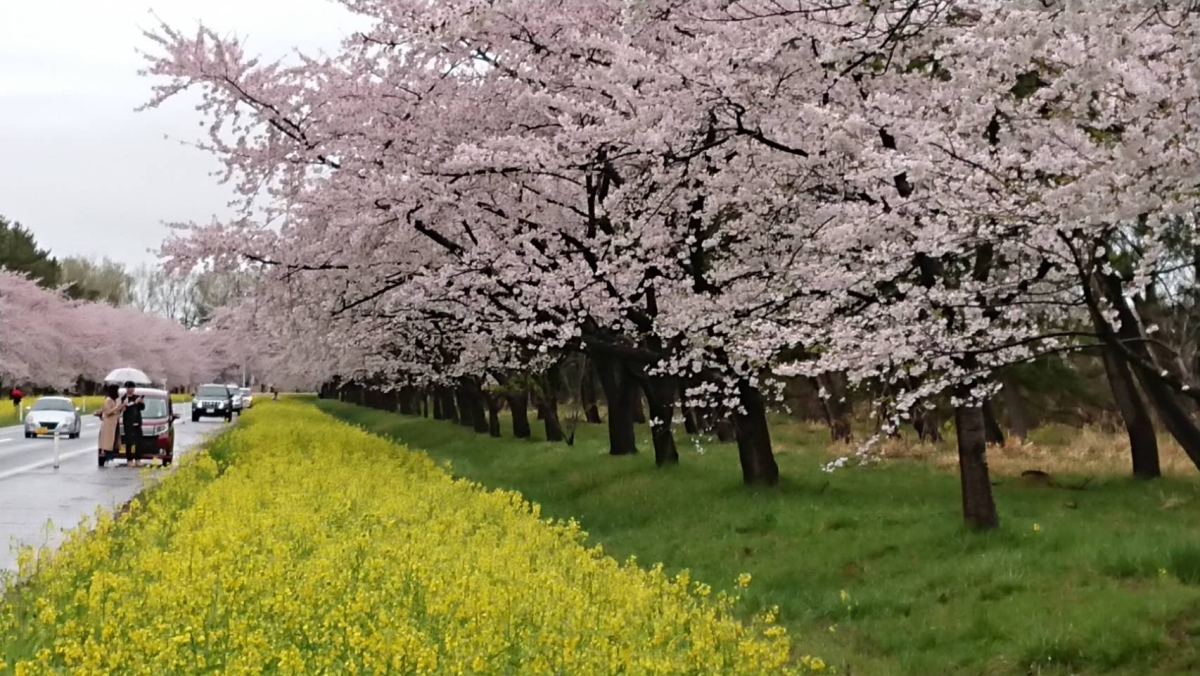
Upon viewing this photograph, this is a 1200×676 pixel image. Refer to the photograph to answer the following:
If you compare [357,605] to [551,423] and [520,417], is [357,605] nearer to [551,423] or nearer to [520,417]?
[551,423]

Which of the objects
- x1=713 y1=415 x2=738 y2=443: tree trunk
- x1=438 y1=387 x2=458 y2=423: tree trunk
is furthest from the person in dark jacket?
x1=438 y1=387 x2=458 y2=423: tree trunk

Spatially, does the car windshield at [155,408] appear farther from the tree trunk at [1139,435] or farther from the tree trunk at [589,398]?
the tree trunk at [1139,435]

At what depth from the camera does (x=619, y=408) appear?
941 inches

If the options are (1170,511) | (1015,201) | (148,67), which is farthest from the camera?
(148,67)

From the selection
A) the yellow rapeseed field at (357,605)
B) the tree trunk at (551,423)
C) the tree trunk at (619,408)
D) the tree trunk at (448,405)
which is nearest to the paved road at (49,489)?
the yellow rapeseed field at (357,605)

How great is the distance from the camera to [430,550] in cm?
955

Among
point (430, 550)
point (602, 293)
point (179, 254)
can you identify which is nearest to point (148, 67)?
point (179, 254)

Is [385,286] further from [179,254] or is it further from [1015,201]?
[1015,201]

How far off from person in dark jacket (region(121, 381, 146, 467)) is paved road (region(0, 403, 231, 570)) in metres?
0.44

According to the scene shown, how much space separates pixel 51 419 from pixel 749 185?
1286 inches

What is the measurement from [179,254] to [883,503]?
11293 mm

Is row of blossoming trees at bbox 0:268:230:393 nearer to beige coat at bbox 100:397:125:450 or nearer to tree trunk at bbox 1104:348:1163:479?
beige coat at bbox 100:397:125:450

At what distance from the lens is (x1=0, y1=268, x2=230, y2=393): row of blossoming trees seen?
69312 millimetres

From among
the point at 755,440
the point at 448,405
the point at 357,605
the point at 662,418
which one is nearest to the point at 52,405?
the point at 448,405
